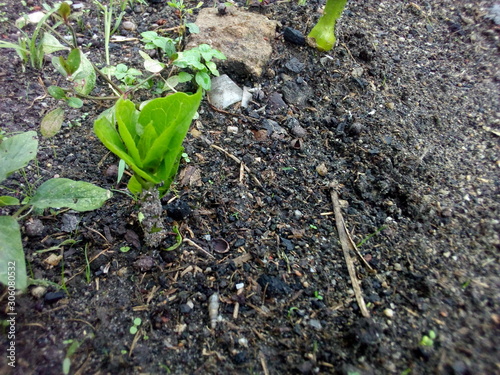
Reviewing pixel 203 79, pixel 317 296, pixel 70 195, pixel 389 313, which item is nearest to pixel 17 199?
pixel 70 195

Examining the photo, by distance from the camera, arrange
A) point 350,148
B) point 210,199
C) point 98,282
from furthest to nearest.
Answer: point 350,148
point 210,199
point 98,282

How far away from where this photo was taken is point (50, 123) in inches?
55.5

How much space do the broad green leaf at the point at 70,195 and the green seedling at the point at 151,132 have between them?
154 mm

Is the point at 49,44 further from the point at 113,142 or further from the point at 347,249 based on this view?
the point at 347,249

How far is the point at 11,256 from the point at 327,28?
1.81 metres

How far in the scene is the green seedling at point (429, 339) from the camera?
3.85 ft

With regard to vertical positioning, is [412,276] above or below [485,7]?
below

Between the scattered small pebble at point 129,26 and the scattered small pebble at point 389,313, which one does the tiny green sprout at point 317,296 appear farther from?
the scattered small pebble at point 129,26

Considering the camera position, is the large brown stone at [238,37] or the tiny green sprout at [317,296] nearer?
the tiny green sprout at [317,296]

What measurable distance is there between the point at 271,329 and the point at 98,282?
616 mm

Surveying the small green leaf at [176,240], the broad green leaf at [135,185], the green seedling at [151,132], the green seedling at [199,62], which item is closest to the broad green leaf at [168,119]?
the green seedling at [151,132]

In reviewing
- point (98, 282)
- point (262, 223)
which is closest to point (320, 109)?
point (262, 223)

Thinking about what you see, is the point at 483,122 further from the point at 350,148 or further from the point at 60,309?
the point at 60,309

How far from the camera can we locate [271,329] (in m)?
1.27
